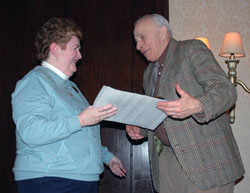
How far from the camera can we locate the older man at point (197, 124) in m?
1.31

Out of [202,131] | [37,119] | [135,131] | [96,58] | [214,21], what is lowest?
[135,131]

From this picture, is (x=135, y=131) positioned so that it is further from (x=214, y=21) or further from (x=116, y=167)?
(x=214, y=21)

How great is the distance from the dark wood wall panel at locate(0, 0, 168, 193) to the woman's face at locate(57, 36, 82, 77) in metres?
1.03

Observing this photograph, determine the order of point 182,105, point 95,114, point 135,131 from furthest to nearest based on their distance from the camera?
point 135,131 → point 95,114 → point 182,105

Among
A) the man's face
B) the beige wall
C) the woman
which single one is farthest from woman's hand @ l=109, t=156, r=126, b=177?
the beige wall

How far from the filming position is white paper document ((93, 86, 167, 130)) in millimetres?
1261

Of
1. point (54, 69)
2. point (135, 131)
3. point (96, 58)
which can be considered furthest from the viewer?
point (96, 58)

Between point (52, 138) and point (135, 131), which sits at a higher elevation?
point (52, 138)

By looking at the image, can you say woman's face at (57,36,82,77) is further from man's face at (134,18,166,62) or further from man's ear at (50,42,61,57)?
man's face at (134,18,166,62)

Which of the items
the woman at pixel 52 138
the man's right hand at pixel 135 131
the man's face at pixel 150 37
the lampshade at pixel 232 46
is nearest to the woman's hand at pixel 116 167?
the man's right hand at pixel 135 131

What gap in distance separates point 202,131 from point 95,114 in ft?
1.86

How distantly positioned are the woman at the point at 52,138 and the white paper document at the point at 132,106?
49 mm

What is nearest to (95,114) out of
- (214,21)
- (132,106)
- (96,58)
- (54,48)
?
(132,106)

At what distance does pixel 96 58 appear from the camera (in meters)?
2.78
